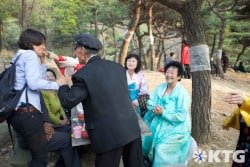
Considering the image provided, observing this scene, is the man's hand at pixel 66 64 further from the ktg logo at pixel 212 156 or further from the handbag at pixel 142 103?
the ktg logo at pixel 212 156

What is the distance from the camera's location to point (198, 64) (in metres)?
5.23

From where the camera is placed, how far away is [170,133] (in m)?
4.09

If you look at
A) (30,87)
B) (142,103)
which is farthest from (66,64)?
(142,103)

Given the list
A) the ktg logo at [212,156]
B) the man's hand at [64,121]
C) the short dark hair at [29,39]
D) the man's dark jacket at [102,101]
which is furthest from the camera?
the ktg logo at [212,156]

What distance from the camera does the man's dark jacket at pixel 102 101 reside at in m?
2.90

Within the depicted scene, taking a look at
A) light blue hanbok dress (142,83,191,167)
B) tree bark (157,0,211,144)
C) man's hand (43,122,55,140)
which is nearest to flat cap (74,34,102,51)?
man's hand (43,122,55,140)

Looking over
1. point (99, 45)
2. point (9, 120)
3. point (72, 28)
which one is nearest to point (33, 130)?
point (9, 120)

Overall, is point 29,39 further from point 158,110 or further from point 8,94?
point 158,110

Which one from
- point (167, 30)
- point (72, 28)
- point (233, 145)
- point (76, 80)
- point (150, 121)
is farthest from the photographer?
point (72, 28)

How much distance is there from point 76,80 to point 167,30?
2004 centimetres

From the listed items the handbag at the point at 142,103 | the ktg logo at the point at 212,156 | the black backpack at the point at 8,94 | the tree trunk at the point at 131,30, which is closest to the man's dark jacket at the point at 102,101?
the black backpack at the point at 8,94

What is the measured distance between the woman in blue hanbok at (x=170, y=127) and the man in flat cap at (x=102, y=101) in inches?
38.1

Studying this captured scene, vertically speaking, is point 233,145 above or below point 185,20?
below

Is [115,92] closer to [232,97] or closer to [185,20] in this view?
[232,97]
